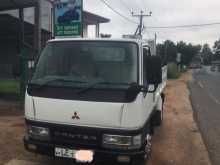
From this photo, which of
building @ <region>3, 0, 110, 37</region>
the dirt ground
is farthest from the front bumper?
building @ <region>3, 0, 110, 37</region>

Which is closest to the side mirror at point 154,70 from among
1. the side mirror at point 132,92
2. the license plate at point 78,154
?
the side mirror at point 132,92

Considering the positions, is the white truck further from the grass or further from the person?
the grass

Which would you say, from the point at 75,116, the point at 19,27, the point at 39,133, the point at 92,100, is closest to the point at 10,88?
the point at 19,27

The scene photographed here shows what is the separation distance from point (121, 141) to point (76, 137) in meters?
0.65

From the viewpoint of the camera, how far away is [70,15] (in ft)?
31.4

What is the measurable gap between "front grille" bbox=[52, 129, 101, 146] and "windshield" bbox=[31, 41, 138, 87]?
26.1 inches

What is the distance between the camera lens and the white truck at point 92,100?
4754 millimetres

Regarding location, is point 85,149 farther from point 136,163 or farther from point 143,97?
point 143,97

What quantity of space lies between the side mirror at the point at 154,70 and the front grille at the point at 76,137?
3.78ft

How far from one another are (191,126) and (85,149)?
5865mm

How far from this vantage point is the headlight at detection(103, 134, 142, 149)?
15.6ft

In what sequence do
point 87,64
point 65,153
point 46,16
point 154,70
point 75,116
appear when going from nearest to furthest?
point 75,116
point 65,153
point 154,70
point 87,64
point 46,16

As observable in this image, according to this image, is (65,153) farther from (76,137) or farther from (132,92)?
(132,92)

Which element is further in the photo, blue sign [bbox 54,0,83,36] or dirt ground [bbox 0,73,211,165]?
blue sign [bbox 54,0,83,36]
